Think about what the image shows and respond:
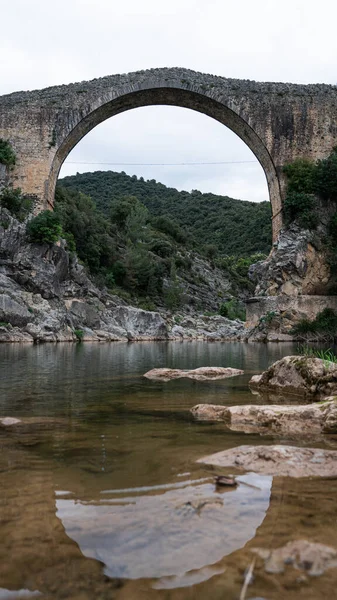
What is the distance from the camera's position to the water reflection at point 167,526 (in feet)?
3.84

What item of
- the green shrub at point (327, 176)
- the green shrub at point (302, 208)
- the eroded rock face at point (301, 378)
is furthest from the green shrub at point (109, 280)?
the eroded rock face at point (301, 378)

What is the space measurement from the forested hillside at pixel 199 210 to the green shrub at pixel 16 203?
3012cm

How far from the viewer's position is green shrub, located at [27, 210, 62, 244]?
18.7 m

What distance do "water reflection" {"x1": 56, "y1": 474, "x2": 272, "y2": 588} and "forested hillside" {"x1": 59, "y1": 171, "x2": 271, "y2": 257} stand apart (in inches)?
1834

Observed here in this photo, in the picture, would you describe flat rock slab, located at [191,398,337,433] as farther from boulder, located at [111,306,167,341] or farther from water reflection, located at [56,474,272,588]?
boulder, located at [111,306,167,341]

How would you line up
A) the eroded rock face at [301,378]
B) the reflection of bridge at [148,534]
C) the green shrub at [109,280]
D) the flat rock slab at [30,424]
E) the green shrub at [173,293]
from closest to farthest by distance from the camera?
the reflection of bridge at [148,534], the flat rock slab at [30,424], the eroded rock face at [301,378], the green shrub at [109,280], the green shrub at [173,293]

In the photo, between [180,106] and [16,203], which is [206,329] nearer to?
[180,106]

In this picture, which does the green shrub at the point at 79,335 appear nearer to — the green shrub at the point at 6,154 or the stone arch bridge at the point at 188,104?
the stone arch bridge at the point at 188,104

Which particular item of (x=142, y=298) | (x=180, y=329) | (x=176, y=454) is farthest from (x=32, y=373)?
(x=142, y=298)

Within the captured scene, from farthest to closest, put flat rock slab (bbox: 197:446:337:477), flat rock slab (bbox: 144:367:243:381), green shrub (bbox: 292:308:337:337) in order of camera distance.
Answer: green shrub (bbox: 292:308:337:337) → flat rock slab (bbox: 144:367:243:381) → flat rock slab (bbox: 197:446:337:477)

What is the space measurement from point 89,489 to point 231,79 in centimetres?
2035

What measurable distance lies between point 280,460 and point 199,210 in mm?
60500

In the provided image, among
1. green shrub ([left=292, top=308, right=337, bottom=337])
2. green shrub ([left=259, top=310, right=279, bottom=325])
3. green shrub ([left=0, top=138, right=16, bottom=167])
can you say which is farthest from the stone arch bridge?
green shrub ([left=292, top=308, right=337, bottom=337])

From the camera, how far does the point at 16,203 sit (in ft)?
61.8
